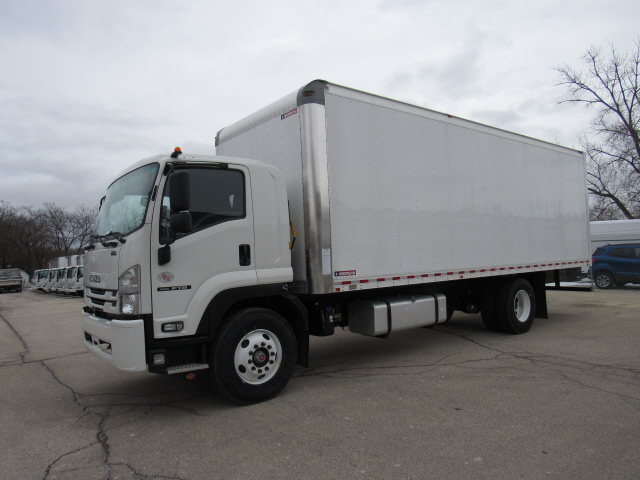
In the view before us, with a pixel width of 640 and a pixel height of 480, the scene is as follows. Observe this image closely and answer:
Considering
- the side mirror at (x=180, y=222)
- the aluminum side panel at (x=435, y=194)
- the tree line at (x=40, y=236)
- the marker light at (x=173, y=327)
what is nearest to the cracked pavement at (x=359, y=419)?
the marker light at (x=173, y=327)

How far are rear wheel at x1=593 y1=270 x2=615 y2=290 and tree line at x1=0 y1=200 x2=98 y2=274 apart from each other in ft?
192

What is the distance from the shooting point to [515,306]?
902 centimetres

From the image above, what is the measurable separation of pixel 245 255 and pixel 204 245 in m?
0.48

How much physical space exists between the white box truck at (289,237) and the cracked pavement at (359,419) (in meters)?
0.63

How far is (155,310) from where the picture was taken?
458cm

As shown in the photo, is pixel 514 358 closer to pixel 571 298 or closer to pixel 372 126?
pixel 372 126

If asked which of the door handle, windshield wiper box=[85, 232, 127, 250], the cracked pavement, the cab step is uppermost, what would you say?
windshield wiper box=[85, 232, 127, 250]

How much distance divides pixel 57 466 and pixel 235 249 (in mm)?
2445

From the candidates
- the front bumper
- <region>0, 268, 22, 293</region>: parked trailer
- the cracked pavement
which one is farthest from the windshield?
<region>0, 268, 22, 293</region>: parked trailer

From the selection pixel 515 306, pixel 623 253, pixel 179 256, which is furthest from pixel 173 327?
pixel 623 253

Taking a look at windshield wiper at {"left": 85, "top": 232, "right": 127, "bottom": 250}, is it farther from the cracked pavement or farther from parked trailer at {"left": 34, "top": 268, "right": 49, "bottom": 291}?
parked trailer at {"left": 34, "top": 268, "right": 49, "bottom": 291}

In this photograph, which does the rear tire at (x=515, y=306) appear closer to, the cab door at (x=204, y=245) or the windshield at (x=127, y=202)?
the cab door at (x=204, y=245)

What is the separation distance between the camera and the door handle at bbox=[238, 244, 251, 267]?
5.11m

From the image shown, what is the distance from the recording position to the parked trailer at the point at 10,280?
38944mm
